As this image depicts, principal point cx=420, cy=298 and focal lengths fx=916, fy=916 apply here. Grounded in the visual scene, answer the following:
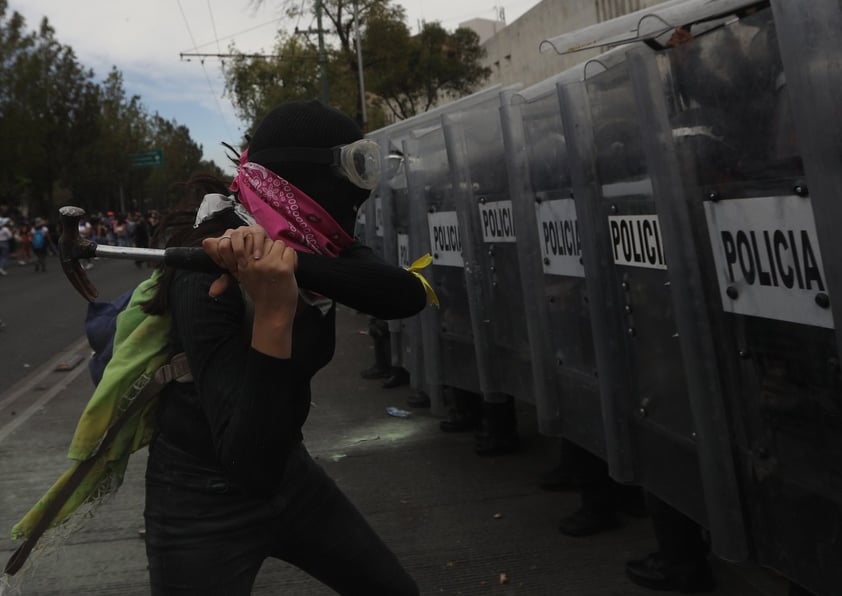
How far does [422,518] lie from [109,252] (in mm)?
3540

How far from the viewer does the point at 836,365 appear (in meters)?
2.37

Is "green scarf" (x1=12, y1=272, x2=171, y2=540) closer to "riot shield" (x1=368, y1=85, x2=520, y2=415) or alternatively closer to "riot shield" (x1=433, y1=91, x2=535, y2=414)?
"riot shield" (x1=433, y1=91, x2=535, y2=414)

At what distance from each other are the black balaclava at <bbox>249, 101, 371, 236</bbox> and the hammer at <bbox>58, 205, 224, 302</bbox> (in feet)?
1.23

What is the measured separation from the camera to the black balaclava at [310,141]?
192 centimetres

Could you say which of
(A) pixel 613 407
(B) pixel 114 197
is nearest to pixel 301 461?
(A) pixel 613 407

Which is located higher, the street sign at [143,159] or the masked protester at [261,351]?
the street sign at [143,159]

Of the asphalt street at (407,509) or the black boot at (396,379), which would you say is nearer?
the asphalt street at (407,509)

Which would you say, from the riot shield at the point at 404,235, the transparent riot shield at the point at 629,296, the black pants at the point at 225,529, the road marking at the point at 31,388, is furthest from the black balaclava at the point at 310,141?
the road marking at the point at 31,388

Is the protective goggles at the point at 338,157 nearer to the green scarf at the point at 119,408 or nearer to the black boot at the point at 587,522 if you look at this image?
the green scarf at the point at 119,408

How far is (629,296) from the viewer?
138 inches

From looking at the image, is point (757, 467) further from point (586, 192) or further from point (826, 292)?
point (586, 192)

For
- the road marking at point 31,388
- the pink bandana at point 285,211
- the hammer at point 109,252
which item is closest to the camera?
the hammer at point 109,252

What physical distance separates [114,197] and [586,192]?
77885 mm

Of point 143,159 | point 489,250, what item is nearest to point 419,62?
point 489,250
